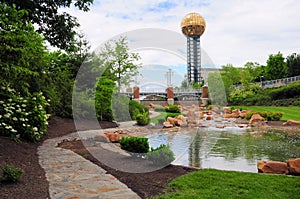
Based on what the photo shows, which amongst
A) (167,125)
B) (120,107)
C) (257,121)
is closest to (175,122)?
(167,125)

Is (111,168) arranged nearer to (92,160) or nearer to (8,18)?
(92,160)

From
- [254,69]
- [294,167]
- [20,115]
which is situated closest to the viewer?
[294,167]

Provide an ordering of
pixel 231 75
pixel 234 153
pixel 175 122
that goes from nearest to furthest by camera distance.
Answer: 1. pixel 234 153
2. pixel 175 122
3. pixel 231 75

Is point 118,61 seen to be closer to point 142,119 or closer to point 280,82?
point 142,119

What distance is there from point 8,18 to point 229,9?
26.5 feet

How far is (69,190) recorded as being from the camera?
3.79 m

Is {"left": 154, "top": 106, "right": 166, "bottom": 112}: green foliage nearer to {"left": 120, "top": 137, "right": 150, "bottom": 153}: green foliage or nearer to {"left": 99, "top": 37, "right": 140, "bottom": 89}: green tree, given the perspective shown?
{"left": 99, "top": 37, "right": 140, "bottom": 89}: green tree

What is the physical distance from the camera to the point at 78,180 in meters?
4.30

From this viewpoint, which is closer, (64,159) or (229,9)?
(64,159)

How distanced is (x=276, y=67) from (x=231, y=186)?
46832 millimetres

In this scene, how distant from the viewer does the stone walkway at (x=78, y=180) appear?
142 inches

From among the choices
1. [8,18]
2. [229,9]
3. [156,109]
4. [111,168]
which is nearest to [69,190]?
[111,168]

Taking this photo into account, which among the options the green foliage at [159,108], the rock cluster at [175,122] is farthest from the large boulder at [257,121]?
the green foliage at [159,108]

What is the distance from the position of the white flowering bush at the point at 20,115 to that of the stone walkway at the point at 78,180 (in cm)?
128
